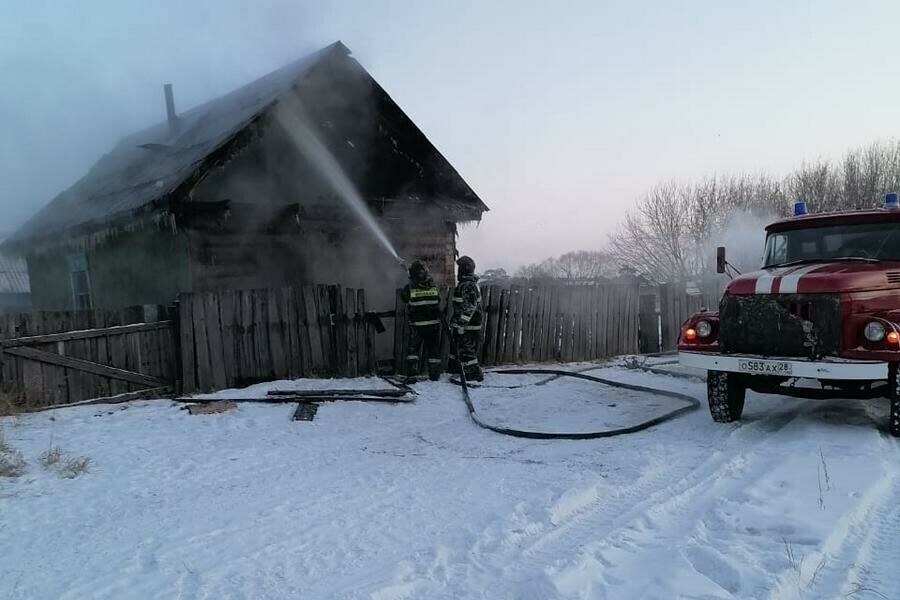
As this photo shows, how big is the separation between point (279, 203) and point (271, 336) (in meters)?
3.02

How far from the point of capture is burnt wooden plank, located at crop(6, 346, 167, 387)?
7.06 m

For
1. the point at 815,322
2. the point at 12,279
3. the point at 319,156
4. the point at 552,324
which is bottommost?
the point at 552,324

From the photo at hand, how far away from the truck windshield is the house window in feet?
46.4

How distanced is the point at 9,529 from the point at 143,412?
11.2ft

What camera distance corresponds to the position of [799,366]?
540cm

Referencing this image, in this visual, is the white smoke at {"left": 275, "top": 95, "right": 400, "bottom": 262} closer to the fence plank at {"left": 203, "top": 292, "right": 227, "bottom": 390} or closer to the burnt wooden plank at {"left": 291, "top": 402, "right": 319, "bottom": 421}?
the fence plank at {"left": 203, "top": 292, "right": 227, "bottom": 390}

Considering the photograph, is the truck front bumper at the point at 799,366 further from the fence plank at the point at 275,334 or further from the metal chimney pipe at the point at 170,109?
the metal chimney pipe at the point at 170,109

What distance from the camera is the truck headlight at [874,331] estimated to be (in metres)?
5.28

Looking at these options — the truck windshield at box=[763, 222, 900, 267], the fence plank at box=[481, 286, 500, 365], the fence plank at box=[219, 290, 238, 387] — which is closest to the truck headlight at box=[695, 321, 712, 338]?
the truck windshield at box=[763, 222, 900, 267]

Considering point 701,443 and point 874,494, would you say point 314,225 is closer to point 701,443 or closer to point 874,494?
point 701,443

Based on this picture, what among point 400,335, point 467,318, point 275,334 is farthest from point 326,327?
point 467,318

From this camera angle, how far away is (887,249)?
20.1 feet

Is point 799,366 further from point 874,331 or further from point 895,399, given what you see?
point 895,399

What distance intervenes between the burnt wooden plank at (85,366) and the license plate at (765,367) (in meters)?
7.28
